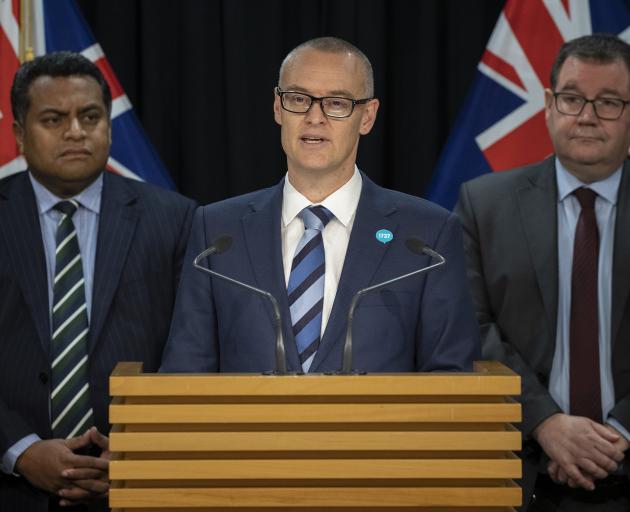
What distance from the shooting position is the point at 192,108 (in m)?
3.85

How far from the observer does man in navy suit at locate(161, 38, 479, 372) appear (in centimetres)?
217

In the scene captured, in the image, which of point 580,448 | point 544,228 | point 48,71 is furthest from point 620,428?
point 48,71

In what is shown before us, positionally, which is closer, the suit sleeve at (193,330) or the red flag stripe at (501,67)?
the suit sleeve at (193,330)

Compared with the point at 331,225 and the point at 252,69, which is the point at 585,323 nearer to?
the point at 331,225

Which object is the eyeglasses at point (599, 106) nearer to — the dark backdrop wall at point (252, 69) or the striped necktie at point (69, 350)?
the dark backdrop wall at point (252, 69)

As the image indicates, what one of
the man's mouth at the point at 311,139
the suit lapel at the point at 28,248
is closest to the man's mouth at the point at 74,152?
the suit lapel at the point at 28,248

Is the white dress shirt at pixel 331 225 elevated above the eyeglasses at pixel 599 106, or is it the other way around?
the eyeglasses at pixel 599 106

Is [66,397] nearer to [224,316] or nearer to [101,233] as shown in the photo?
[101,233]

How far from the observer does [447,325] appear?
7.22 ft

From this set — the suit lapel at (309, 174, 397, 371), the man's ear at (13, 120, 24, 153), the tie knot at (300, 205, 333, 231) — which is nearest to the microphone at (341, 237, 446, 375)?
the suit lapel at (309, 174, 397, 371)

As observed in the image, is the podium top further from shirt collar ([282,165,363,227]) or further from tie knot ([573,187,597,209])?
tie knot ([573,187,597,209])

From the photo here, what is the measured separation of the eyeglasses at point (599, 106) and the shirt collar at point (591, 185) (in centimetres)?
15

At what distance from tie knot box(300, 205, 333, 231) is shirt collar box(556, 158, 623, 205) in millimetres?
900

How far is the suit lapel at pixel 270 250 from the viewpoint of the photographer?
7.03 ft
